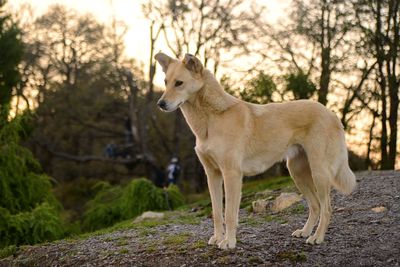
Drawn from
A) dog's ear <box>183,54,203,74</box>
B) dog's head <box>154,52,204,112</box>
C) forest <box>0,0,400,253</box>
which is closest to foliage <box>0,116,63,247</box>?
forest <box>0,0,400,253</box>

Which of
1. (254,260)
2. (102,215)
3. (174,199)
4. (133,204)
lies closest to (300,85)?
(174,199)

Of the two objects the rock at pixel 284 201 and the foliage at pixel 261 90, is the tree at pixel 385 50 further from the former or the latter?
the rock at pixel 284 201

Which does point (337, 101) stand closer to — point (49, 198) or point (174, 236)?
point (49, 198)

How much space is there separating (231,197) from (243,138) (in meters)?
0.83

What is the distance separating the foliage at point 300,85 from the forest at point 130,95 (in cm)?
5

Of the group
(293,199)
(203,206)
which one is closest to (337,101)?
(203,206)

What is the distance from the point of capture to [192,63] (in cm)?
816

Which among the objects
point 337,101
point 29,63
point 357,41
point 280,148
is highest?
point 29,63

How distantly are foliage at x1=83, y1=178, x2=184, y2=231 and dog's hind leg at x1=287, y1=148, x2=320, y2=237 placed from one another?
10383mm

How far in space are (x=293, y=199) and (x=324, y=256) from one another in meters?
4.42

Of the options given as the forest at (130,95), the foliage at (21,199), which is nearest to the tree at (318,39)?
the forest at (130,95)

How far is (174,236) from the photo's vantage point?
1008 cm

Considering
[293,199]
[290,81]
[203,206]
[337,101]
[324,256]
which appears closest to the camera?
[324,256]

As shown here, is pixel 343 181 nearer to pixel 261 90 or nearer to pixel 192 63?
pixel 192 63
